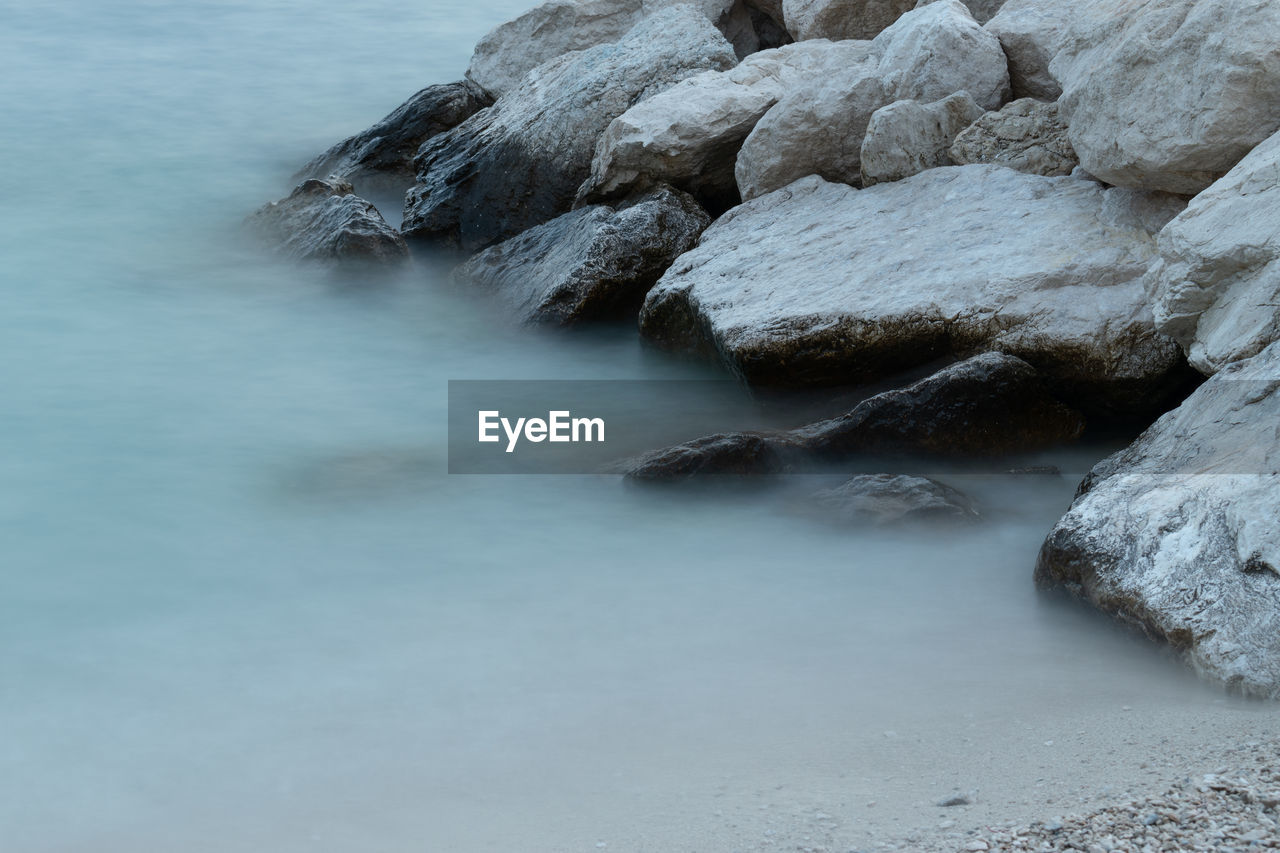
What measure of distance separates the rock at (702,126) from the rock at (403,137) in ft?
9.55

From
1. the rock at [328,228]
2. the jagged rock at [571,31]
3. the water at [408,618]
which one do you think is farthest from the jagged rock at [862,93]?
the jagged rock at [571,31]

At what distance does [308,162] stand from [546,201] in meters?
3.60

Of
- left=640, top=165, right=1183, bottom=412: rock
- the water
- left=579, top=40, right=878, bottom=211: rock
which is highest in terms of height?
left=579, top=40, right=878, bottom=211: rock

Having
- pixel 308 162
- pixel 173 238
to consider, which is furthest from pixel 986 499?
pixel 308 162

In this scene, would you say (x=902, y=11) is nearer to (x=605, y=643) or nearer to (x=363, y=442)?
(x=363, y=442)

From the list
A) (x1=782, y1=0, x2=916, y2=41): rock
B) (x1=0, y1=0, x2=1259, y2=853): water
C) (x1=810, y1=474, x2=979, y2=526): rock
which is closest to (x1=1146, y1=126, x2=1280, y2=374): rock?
(x1=0, y1=0, x2=1259, y2=853): water

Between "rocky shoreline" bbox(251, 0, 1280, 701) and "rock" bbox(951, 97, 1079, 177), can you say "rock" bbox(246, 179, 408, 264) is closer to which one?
"rocky shoreline" bbox(251, 0, 1280, 701)

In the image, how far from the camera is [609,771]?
Answer: 11.5ft

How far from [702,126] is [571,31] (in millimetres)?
3232

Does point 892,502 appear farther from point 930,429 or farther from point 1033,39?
point 1033,39

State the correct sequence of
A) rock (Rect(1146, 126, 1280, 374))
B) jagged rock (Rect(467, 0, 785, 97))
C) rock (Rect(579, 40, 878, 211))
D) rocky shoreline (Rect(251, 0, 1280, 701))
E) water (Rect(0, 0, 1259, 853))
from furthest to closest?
jagged rock (Rect(467, 0, 785, 97)) → rock (Rect(579, 40, 878, 211)) → rock (Rect(1146, 126, 1280, 374)) → rocky shoreline (Rect(251, 0, 1280, 701)) → water (Rect(0, 0, 1259, 853))

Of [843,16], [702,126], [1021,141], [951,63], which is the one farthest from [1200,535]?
[843,16]

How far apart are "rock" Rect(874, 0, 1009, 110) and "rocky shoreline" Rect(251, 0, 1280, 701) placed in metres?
0.02

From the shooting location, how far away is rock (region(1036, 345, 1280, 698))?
3578 mm
